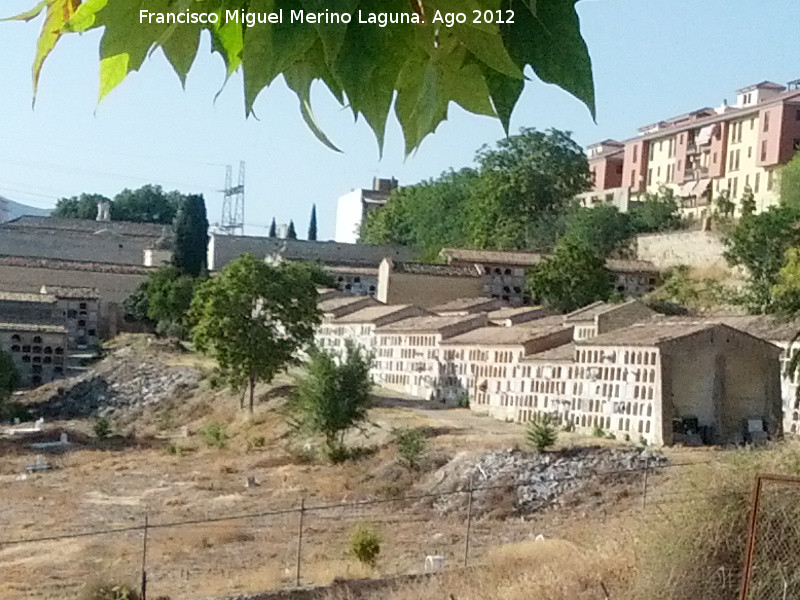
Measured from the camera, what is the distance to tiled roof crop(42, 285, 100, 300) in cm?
2834

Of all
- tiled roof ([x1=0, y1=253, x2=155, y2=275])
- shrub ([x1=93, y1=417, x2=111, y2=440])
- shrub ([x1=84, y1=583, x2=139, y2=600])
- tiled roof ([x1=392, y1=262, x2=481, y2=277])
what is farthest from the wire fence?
tiled roof ([x1=0, y1=253, x2=155, y2=275])

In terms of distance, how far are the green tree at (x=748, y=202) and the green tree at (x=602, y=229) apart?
134 inches

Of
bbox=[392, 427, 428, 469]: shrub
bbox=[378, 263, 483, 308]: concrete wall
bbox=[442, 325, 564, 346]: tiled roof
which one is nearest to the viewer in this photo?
bbox=[392, 427, 428, 469]: shrub

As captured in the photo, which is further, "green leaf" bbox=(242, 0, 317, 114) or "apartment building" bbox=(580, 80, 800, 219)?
"apartment building" bbox=(580, 80, 800, 219)

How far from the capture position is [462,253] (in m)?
29.2

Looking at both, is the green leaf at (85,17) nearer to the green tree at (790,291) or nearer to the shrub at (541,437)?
the shrub at (541,437)

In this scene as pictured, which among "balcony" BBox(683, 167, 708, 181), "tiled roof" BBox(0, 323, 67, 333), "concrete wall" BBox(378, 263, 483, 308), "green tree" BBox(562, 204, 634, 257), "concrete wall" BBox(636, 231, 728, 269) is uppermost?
"balcony" BBox(683, 167, 708, 181)

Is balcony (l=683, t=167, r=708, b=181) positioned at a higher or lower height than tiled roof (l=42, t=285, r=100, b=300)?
higher

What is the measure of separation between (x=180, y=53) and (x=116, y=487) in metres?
15.4

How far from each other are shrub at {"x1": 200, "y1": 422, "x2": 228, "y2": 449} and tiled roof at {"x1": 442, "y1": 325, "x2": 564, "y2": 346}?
4159 millimetres

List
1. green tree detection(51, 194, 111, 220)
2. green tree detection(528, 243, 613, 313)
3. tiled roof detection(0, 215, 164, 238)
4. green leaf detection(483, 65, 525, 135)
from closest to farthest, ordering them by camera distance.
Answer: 1. green leaf detection(483, 65, 525, 135)
2. green tree detection(528, 243, 613, 313)
3. tiled roof detection(0, 215, 164, 238)
4. green tree detection(51, 194, 111, 220)

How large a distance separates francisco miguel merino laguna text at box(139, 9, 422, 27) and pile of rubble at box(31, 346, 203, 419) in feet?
77.3

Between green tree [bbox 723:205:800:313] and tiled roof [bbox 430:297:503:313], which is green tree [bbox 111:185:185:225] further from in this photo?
green tree [bbox 723:205:800:313]

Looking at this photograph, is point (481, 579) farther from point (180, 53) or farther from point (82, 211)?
point (82, 211)
